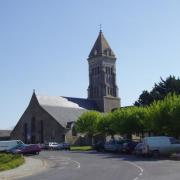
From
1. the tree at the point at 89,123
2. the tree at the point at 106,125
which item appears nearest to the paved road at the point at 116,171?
the tree at the point at 106,125

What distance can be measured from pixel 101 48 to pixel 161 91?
4855 centimetres

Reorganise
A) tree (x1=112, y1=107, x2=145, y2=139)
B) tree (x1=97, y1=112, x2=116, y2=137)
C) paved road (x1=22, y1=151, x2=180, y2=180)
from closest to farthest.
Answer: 1. paved road (x1=22, y1=151, x2=180, y2=180)
2. tree (x1=112, y1=107, x2=145, y2=139)
3. tree (x1=97, y1=112, x2=116, y2=137)

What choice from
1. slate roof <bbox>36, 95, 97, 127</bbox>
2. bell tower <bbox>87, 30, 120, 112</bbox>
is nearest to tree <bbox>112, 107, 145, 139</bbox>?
slate roof <bbox>36, 95, 97, 127</bbox>

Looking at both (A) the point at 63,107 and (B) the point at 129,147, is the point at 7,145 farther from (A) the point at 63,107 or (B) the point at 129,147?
(A) the point at 63,107

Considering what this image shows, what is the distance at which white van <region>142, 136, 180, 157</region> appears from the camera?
37.5m

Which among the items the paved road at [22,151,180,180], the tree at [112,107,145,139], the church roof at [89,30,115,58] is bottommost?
the paved road at [22,151,180,180]

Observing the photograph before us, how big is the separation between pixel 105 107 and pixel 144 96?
38.6 metres

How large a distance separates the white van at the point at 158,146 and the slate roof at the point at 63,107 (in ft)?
216

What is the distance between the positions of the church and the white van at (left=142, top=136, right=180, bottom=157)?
6372 centimetres

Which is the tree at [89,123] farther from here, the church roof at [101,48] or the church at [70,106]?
the church roof at [101,48]

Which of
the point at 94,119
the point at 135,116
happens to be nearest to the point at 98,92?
the point at 94,119

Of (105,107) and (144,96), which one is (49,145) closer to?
(144,96)

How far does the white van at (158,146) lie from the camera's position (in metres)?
37.5

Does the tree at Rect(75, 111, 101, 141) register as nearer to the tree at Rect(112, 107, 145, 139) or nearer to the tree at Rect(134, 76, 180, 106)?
the tree at Rect(134, 76, 180, 106)
